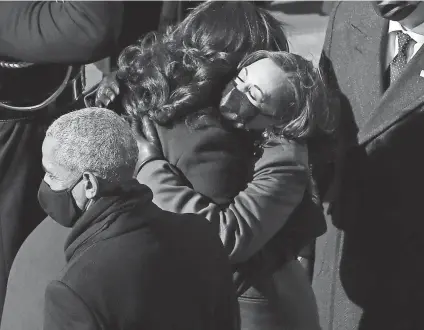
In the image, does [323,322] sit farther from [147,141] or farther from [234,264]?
[147,141]

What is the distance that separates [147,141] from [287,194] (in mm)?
370

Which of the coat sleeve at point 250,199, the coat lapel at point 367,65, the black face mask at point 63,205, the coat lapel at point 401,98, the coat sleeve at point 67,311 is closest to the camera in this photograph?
the coat sleeve at point 67,311

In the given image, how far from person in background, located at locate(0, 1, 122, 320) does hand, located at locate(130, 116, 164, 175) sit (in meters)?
0.39

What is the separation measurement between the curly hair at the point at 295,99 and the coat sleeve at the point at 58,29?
481mm

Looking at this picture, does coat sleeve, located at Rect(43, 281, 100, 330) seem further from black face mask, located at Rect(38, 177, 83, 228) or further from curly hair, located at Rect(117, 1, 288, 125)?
curly hair, located at Rect(117, 1, 288, 125)

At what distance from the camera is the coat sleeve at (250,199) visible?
2.06m

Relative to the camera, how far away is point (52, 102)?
2689 mm

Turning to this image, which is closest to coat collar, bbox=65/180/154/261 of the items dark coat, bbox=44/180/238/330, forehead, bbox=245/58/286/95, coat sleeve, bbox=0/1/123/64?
dark coat, bbox=44/180/238/330

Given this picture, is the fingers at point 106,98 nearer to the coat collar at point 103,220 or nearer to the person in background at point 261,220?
the person in background at point 261,220

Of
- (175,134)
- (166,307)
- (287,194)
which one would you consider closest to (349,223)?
(287,194)

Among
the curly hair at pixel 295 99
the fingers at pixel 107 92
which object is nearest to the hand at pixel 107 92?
the fingers at pixel 107 92

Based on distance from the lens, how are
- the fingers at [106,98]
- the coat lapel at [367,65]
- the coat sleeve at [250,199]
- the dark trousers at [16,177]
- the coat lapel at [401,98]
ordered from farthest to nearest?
the dark trousers at [16,177] < the coat lapel at [367,65] < the coat lapel at [401,98] < the fingers at [106,98] < the coat sleeve at [250,199]

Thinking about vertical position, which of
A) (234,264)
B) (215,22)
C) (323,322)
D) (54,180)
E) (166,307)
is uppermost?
(215,22)

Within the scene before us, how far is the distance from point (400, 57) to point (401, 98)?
134mm
